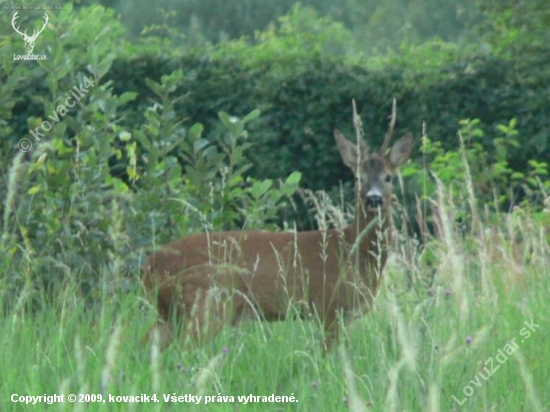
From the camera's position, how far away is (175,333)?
575 cm

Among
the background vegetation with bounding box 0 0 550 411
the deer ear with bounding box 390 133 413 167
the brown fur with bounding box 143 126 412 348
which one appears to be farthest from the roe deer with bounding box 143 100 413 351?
the deer ear with bounding box 390 133 413 167

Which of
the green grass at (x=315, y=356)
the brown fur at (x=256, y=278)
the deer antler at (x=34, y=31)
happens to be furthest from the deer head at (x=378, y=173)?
the deer antler at (x=34, y=31)

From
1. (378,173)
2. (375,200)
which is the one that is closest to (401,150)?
(378,173)

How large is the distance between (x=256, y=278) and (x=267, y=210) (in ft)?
4.31

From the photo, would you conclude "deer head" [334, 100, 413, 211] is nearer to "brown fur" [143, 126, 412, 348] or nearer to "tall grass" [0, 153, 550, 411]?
"brown fur" [143, 126, 412, 348]

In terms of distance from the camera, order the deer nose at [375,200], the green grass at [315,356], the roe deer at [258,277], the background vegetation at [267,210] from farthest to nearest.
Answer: the deer nose at [375,200] → the roe deer at [258,277] → the background vegetation at [267,210] → the green grass at [315,356]

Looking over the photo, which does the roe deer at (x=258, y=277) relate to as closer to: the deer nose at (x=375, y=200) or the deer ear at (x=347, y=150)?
the deer nose at (x=375, y=200)

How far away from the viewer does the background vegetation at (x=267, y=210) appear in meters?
4.68

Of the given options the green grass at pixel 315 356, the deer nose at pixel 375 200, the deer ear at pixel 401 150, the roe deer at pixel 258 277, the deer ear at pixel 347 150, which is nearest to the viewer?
the green grass at pixel 315 356

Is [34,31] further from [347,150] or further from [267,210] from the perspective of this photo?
[347,150]

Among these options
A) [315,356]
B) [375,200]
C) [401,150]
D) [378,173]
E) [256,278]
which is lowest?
[315,356]

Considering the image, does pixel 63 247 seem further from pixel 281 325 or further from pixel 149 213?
pixel 281 325

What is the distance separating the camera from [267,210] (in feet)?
24.8

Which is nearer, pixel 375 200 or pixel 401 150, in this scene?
pixel 375 200
